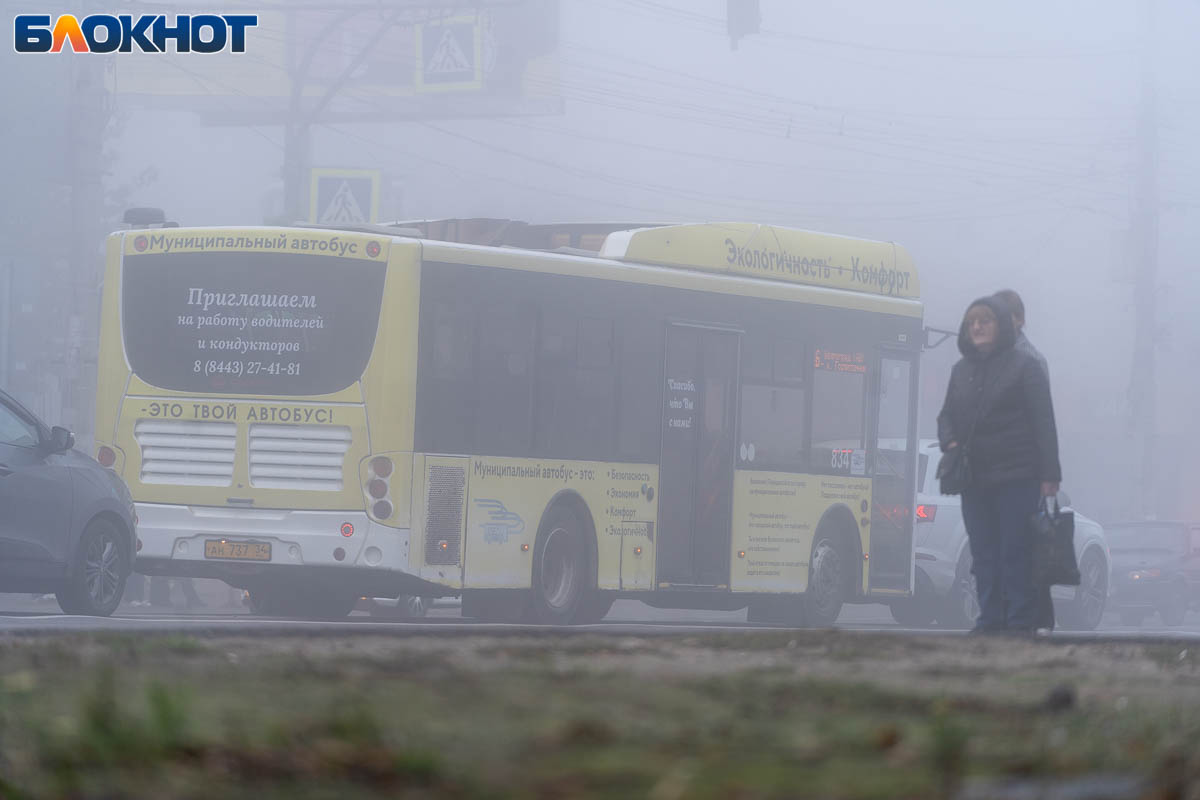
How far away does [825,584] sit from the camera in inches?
689

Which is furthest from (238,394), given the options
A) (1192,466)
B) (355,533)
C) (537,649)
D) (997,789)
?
(1192,466)

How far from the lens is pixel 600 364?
49.9ft

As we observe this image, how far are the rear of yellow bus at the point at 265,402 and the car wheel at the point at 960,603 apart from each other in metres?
7.48

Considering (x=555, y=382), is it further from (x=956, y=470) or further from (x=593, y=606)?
(x=956, y=470)

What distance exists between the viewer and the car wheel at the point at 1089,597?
20297mm

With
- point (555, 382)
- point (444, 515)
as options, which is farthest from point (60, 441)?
point (555, 382)

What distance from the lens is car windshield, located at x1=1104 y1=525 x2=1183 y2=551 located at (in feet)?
99.7

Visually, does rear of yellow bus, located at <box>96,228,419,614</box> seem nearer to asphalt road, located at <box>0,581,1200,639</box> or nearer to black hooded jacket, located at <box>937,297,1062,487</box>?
asphalt road, located at <box>0,581,1200,639</box>

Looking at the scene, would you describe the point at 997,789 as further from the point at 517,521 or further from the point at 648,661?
the point at 517,521

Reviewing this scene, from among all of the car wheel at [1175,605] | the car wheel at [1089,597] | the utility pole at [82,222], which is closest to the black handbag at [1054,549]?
the car wheel at [1089,597]

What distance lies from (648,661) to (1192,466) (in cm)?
6006

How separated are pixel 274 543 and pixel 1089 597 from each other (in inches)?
395

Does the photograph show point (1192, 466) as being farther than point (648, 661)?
Yes

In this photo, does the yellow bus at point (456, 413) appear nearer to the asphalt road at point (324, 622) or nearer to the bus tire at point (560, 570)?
the bus tire at point (560, 570)
